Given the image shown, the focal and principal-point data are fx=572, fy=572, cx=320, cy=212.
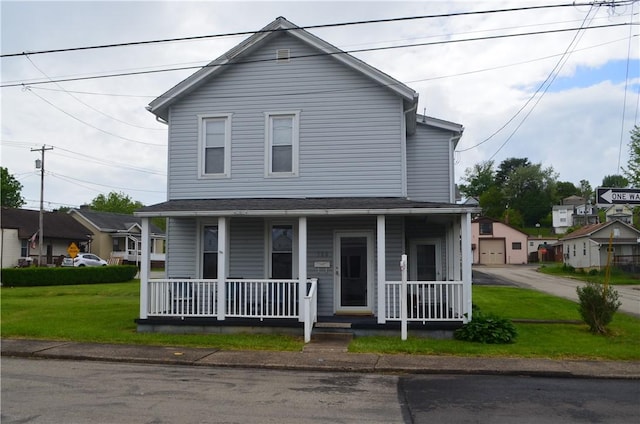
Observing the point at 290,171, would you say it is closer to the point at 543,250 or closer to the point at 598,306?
the point at 598,306

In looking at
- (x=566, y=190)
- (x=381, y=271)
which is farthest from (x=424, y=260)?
(x=566, y=190)

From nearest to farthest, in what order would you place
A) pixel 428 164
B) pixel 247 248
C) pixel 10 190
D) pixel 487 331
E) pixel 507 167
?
pixel 487 331 → pixel 247 248 → pixel 428 164 → pixel 10 190 → pixel 507 167

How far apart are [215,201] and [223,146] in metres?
1.64

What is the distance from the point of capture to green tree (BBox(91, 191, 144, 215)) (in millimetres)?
90188

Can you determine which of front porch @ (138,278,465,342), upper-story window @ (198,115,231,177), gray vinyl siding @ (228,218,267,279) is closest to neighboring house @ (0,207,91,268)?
upper-story window @ (198,115,231,177)

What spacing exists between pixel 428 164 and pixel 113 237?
4754 centimetres

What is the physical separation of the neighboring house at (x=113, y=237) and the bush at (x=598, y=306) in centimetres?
4769

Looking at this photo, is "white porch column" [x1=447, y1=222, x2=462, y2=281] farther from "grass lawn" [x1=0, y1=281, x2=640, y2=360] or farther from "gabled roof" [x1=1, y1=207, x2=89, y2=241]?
"gabled roof" [x1=1, y1=207, x2=89, y2=241]

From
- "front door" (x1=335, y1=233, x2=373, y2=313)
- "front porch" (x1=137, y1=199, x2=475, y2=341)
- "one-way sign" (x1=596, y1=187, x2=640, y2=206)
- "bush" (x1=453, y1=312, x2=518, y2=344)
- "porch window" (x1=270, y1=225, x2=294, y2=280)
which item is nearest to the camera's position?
"one-way sign" (x1=596, y1=187, x2=640, y2=206)

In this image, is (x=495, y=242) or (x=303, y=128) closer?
(x=303, y=128)

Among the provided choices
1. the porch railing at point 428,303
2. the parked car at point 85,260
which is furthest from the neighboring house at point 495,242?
the porch railing at point 428,303

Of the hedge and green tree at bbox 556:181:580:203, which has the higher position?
green tree at bbox 556:181:580:203

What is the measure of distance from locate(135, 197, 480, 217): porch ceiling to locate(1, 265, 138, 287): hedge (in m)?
20.3

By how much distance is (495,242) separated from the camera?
61.9m
